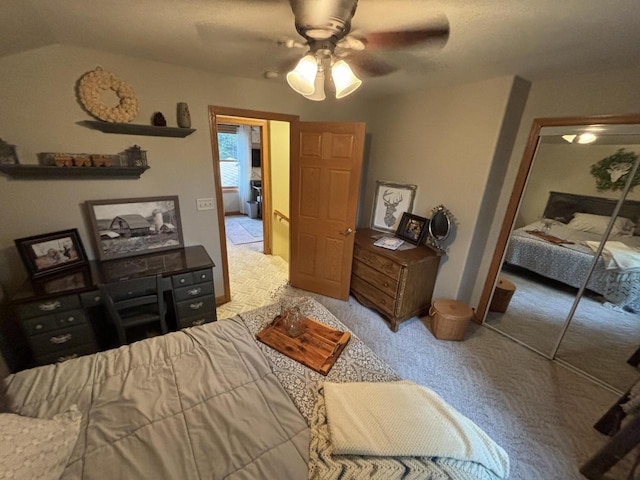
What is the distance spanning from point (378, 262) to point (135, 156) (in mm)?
2297

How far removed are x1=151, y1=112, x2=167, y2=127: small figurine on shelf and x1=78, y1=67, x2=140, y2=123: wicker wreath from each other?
0.37 feet

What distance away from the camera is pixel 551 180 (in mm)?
2100

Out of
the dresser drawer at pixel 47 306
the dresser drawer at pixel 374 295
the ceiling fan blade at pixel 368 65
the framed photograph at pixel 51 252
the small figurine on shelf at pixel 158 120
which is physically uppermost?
the ceiling fan blade at pixel 368 65

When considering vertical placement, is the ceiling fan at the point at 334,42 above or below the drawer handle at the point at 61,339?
above

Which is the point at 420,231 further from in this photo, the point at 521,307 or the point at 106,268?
the point at 106,268

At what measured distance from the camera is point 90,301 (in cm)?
179

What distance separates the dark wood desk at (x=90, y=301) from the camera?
1.69m

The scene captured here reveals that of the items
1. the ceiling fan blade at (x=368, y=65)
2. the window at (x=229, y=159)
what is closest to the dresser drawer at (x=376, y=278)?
the ceiling fan blade at (x=368, y=65)

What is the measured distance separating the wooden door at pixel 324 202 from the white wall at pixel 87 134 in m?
0.54

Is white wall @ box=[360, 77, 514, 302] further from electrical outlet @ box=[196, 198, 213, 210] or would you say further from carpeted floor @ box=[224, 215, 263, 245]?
carpeted floor @ box=[224, 215, 263, 245]

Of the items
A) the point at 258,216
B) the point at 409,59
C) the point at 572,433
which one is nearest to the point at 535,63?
the point at 409,59

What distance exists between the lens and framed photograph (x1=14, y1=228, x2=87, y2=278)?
5.83 feet

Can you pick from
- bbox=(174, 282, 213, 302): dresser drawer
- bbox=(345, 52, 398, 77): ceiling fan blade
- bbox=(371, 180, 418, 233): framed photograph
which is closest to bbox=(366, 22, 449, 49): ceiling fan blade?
bbox=(345, 52, 398, 77): ceiling fan blade

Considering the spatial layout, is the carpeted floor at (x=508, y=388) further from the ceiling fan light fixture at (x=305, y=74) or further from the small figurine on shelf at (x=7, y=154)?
the ceiling fan light fixture at (x=305, y=74)
